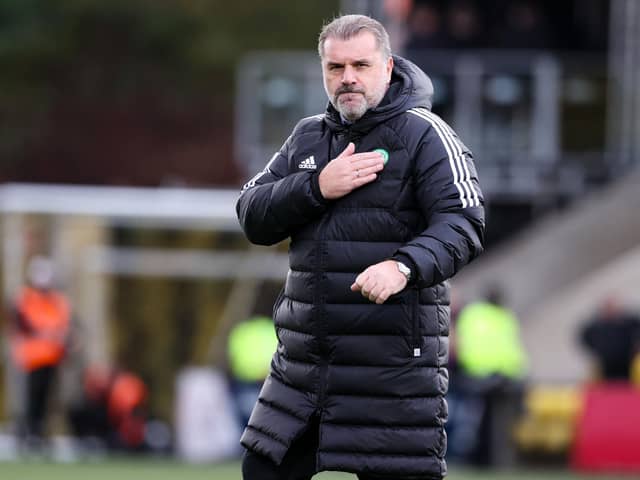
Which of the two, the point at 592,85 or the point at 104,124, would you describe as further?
the point at 104,124

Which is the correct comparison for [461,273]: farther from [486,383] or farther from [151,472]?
[151,472]

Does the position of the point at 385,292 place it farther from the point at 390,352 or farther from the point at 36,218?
the point at 36,218

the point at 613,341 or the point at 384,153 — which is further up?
the point at 384,153

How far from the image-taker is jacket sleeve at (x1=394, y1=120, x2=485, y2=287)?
6191 millimetres

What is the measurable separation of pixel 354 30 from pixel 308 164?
20.2 inches

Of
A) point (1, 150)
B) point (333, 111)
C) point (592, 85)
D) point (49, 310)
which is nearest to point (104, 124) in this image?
point (1, 150)

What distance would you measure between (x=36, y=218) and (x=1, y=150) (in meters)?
24.5

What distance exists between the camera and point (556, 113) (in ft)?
68.5

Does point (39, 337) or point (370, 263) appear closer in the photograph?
point (370, 263)

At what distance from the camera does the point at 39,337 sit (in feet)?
55.0

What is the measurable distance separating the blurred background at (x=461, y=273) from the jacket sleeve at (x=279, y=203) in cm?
923

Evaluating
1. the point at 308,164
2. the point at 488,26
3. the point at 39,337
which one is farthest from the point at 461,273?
the point at 308,164

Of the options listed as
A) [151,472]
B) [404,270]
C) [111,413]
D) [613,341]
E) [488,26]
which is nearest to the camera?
[404,270]

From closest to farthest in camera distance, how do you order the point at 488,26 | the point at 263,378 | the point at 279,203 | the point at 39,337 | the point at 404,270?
the point at 404,270
the point at 279,203
the point at 263,378
the point at 39,337
the point at 488,26
